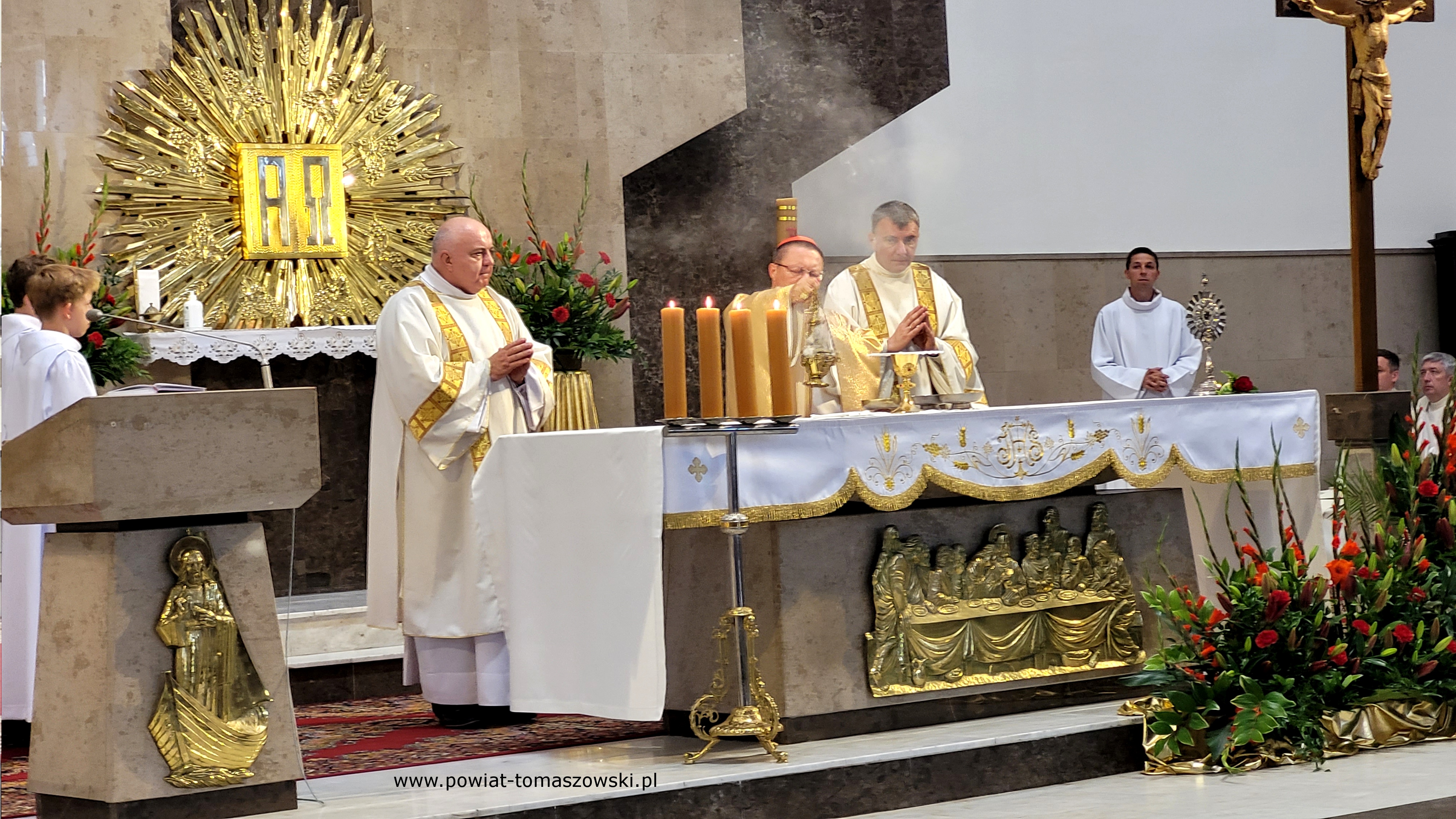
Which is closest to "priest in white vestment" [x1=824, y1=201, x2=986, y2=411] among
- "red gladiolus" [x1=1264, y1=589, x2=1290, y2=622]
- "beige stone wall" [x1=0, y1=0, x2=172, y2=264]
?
"red gladiolus" [x1=1264, y1=589, x2=1290, y2=622]

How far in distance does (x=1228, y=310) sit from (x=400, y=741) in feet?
21.5

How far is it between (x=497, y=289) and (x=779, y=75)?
238 cm

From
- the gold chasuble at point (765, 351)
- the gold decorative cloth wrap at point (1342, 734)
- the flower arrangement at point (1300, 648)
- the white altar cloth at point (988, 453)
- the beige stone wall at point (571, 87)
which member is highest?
the beige stone wall at point (571, 87)

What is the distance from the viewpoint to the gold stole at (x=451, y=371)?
499 centimetres

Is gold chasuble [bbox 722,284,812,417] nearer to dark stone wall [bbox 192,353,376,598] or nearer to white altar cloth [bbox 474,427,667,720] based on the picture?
white altar cloth [bbox 474,427,667,720]

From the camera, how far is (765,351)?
4848 mm

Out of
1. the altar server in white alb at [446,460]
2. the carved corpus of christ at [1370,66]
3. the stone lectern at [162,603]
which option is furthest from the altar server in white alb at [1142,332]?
the stone lectern at [162,603]

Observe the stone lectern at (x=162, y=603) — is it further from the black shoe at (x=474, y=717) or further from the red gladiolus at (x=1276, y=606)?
the red gladiolus at (x=1276, y=606)

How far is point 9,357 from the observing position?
5117mm

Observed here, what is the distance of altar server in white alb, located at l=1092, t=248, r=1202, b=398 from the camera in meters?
8.08

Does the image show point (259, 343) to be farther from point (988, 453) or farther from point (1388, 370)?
point (1388, 370)

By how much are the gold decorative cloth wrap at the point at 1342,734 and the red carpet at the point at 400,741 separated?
1364mm

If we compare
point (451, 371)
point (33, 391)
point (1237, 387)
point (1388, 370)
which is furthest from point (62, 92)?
point (1388, 370)

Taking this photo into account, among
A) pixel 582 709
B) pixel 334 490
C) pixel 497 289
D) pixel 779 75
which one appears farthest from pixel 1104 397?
pixel 582 709
